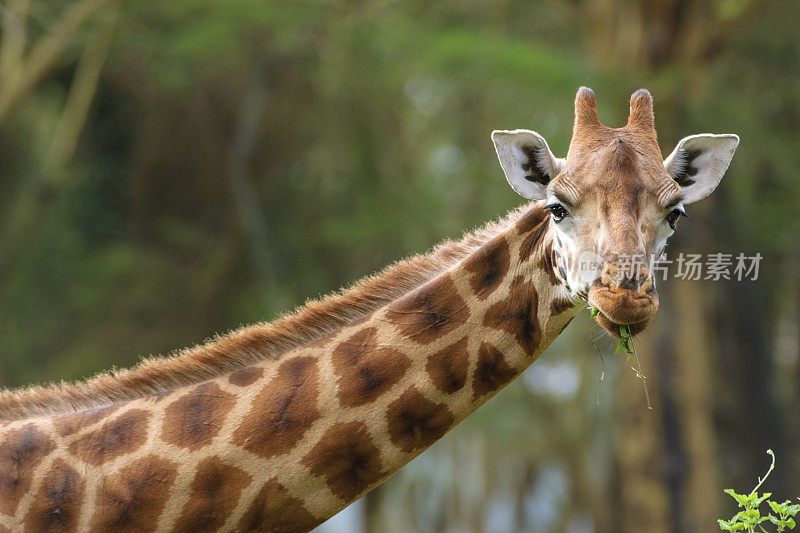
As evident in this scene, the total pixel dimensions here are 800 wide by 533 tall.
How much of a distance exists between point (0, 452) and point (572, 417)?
24533mm

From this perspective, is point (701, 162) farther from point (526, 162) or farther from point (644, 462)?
point (644, 462)

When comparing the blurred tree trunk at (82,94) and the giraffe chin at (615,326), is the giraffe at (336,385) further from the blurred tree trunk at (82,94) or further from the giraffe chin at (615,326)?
the blurred tree trunk at (82,94)

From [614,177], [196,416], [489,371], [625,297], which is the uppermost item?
[614,177]

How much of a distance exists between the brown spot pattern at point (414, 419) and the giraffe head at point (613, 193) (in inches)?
36.9

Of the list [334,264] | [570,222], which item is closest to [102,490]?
[570,222]

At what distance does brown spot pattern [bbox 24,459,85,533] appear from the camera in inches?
204

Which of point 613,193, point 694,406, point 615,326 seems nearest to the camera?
point 615,326

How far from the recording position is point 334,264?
19656 mm

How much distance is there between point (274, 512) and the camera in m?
5.30

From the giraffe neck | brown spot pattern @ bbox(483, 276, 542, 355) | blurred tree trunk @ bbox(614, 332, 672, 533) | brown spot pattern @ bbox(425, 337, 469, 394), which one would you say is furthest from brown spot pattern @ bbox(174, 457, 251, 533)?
blurred tree trunk @ bbox(614, 332, 672, 533)

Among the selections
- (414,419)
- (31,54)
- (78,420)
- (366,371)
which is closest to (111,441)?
(78,420)

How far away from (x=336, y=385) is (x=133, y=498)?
116cm

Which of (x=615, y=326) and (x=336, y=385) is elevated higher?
(x=615, y=326)

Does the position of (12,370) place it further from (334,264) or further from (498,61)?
(498,61)
